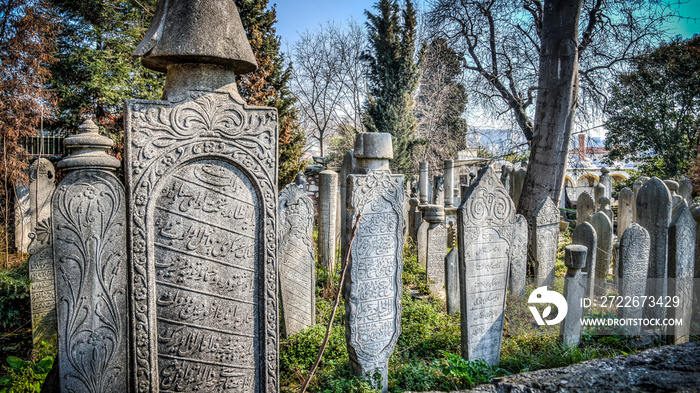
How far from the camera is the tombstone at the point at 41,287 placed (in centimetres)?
432

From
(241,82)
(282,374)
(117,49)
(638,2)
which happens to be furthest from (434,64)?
(282,374)

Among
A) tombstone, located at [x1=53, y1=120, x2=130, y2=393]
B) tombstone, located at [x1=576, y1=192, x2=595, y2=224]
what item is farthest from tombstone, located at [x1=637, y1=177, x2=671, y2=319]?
tombstone, located at [x1=53, y1=120, x2=130, y2=393]

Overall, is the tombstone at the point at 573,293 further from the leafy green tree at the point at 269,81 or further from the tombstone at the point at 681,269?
the leafy green tree at the point at 269,81

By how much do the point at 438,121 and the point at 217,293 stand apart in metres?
20.6

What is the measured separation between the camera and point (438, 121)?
70.7 ft

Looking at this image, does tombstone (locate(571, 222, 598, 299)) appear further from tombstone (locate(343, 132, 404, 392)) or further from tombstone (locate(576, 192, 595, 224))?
tombstone (locate(576, 192, 595, 224))

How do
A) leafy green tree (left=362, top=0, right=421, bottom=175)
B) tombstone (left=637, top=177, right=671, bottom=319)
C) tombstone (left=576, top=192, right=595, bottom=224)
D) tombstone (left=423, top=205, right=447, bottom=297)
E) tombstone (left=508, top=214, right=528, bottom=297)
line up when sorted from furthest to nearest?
leafy green tree (left=362, top=0, right=421, bottom=175) < tombstone (left=576, top=192, right=595, bottom=224) < tombstone (left=423, top=205, right=447, bottom=297) < tombstone (left=508, top=214, right=528, bottom=297) < tombstone (left=637, top=177, right=671, bottom=319)

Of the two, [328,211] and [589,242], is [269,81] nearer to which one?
[328,211]

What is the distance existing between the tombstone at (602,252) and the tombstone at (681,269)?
5.48ft

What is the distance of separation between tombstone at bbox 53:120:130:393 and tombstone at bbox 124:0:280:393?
118 mm

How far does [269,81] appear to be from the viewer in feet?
53.9

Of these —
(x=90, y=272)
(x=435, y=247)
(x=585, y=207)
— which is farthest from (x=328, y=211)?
(x=585, y=207)

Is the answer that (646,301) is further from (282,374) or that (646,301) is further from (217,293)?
(217,293)

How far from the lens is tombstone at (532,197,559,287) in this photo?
5.22 m
